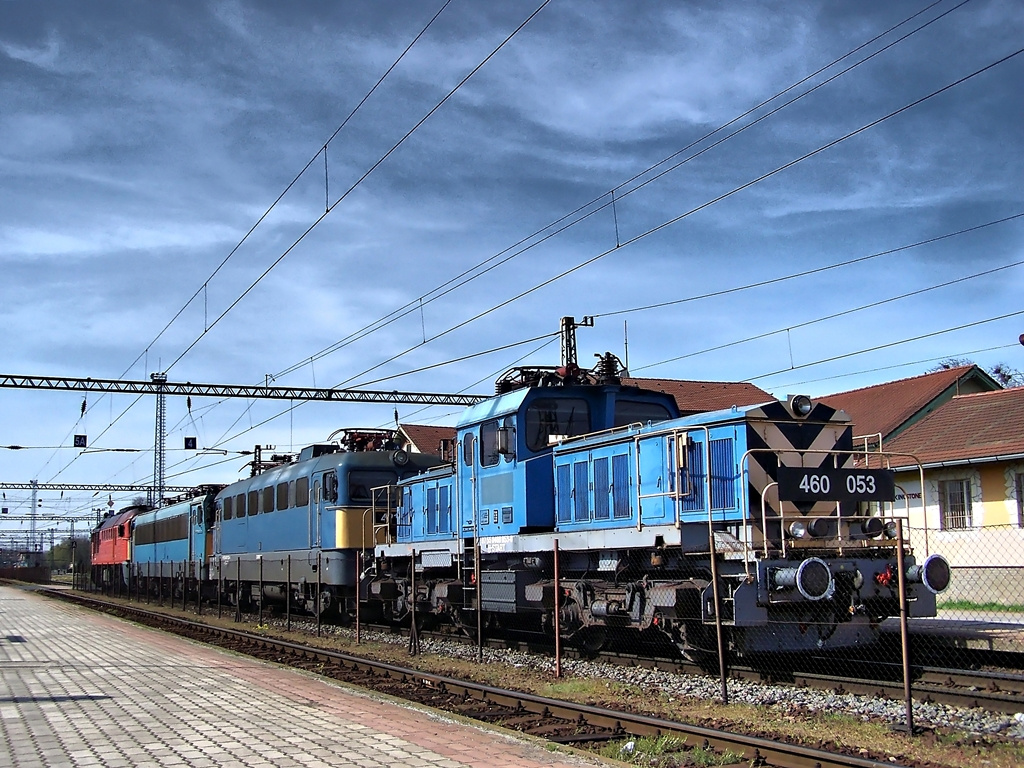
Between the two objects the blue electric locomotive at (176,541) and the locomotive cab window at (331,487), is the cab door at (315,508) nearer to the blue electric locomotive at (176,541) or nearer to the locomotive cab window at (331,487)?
the locomotive cab window at (331,487)

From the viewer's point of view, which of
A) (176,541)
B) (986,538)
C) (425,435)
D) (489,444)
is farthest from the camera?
(425,435)

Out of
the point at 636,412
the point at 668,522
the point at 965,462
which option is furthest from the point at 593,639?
the point at 965,462

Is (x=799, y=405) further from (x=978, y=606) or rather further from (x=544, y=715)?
(x=978, y=606)

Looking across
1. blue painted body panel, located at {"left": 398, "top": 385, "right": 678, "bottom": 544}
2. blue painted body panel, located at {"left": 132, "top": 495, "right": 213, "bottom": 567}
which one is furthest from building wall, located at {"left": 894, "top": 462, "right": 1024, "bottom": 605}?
blue painted body panel, located at {"left": 132, "top": 495, "right": 213, "bottom": 567}

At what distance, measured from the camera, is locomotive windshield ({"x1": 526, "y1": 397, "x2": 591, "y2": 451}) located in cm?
1421

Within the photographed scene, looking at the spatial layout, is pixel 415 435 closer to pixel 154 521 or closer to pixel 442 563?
pixel 154 521

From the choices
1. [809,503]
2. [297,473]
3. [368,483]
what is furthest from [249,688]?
[297,473]

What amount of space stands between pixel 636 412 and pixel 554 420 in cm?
124

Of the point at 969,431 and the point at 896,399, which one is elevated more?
the point at 896,399

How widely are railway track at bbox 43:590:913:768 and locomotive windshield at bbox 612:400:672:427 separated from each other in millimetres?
4599

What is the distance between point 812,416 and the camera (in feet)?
39.4

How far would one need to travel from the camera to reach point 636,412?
1454cm

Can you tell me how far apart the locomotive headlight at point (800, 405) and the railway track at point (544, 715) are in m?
4.47

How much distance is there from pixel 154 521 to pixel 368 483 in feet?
72.0
